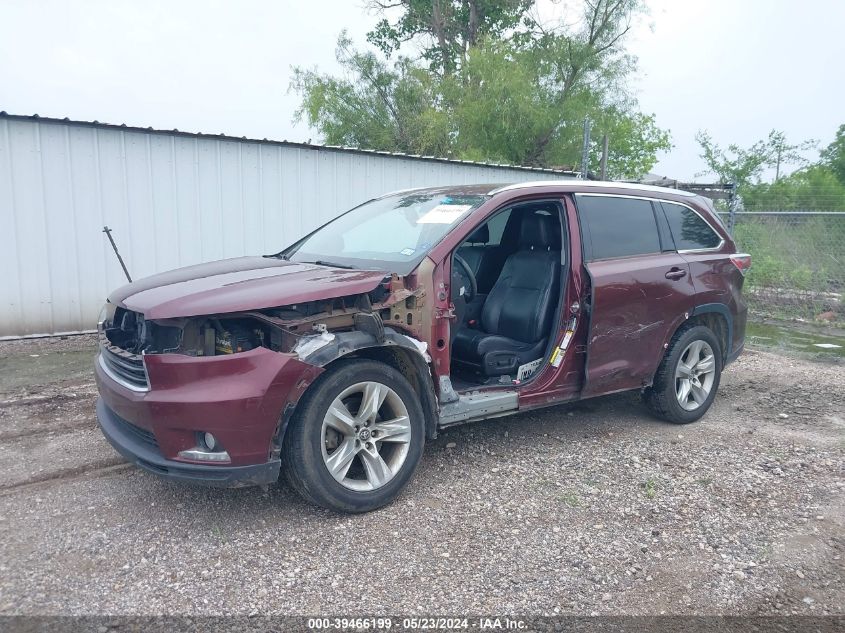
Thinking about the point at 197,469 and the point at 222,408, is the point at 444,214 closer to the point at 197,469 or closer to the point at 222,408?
the point at 222,408

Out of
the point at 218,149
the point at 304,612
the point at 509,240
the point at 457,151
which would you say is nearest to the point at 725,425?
the point at 509,240

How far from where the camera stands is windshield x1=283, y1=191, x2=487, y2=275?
3.90 meters

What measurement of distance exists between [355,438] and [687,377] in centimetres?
298

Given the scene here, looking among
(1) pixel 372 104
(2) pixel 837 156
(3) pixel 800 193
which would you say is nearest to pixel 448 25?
(1) pixel 372 104

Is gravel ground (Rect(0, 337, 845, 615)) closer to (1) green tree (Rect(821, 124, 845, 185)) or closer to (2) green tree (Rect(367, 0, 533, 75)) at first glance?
(2) green tree (Rect(367, 0, 533, 75))

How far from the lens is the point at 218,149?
824cm

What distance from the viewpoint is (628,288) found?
4.46m

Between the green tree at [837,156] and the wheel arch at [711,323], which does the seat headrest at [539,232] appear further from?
the green tree at [837,156]

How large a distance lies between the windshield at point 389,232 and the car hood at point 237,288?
0.29 meters

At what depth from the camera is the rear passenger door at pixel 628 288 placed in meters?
4.38

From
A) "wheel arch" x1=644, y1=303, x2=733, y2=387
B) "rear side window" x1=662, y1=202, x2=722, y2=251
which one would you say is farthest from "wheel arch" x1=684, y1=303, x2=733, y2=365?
"rear side window" x1=662, y1=202, x2=722, y2=251

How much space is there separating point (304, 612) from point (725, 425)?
382 cm

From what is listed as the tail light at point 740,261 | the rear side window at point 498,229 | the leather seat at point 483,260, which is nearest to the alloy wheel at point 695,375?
the tail light at point 740,261

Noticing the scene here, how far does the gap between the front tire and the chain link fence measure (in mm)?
8442
